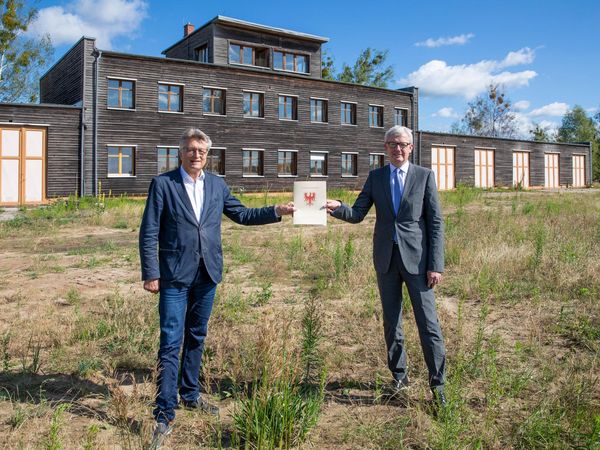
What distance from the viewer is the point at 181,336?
3613 millimetres

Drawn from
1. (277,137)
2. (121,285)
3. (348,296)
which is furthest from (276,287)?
(277,137)

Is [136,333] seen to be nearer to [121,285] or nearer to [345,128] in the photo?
[121,285]

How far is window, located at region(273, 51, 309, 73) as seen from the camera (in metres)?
31.4

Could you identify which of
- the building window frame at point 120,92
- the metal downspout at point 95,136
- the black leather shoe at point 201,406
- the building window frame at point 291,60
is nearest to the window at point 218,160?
the building window frame at point 120,92

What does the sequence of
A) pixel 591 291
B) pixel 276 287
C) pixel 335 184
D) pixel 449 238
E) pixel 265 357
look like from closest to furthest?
pixel 265 357 → pixel 591 291 → pixel 276 287 → pixel 449 238 → pixel 335 184

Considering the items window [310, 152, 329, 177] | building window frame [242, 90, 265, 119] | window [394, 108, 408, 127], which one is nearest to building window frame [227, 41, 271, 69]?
building window frame [242, 90, 265, 119]

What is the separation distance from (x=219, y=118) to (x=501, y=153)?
25140 millimetres

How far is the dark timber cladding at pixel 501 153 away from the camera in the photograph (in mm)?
36469

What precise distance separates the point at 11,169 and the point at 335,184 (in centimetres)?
1771

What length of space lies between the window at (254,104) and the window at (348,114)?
18.9 ft

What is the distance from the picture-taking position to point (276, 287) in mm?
7547

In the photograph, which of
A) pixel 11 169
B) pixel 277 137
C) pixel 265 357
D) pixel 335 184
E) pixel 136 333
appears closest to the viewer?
pixel 265 357

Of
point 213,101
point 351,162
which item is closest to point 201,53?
point 213,101

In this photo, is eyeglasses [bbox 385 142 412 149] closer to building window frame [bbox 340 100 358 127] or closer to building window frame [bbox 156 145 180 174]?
building window frame [bbox 156 145 180 174]
